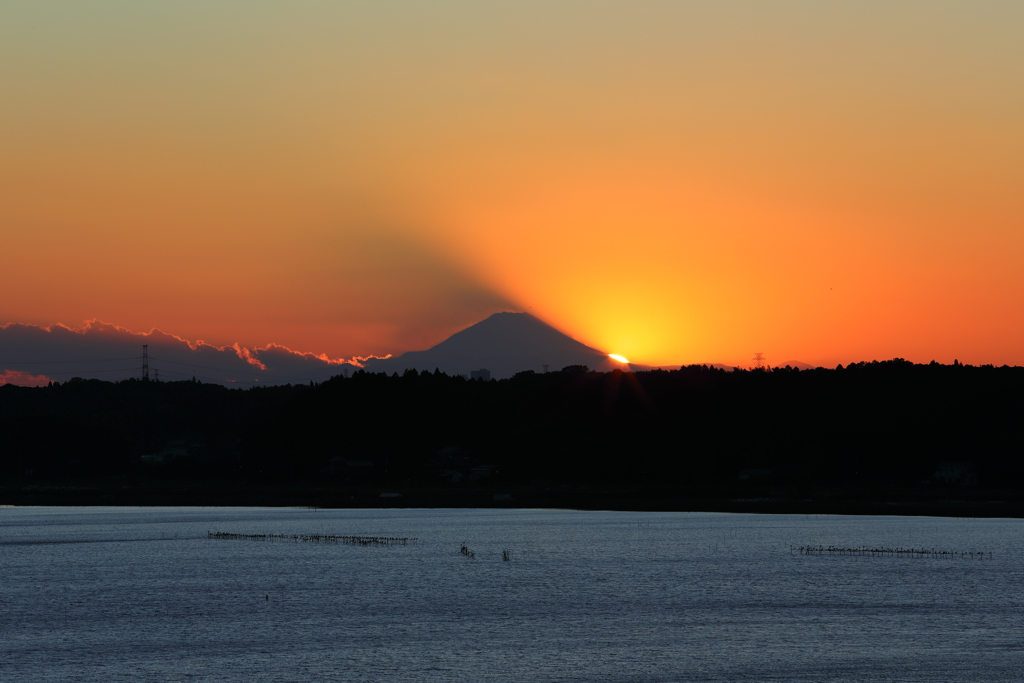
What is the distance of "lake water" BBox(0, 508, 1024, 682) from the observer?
4766cm

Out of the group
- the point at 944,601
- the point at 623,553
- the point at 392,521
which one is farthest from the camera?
the point at 392,521

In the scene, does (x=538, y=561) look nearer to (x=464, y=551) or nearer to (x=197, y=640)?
(x=464, y=551)

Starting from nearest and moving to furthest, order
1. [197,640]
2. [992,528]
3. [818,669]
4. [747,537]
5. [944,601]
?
[818,669], [197,640], [944,601], [747,537], [992,528]

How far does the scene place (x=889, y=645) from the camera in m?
52.1

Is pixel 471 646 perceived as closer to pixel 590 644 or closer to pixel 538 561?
pixel 590 644

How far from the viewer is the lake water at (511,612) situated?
47.7 meters

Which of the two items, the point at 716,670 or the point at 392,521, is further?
the point at 392,521

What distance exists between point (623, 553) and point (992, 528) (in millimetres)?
60788

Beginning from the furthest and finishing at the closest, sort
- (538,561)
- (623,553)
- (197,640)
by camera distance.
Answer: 1. (623,553)
2. (538,561)
3. (197,640)

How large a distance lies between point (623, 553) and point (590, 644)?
55373 millimetres

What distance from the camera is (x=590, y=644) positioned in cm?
5388

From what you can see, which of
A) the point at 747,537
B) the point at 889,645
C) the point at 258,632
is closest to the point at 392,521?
the point at 747,537

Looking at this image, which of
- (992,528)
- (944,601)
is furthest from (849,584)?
(992,528)

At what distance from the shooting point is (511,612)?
215 feet
